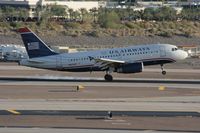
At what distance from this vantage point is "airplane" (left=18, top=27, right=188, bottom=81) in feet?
229

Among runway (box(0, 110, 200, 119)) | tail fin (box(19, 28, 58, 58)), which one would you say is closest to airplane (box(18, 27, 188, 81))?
tail fin (box(19, 28, 58, 58))

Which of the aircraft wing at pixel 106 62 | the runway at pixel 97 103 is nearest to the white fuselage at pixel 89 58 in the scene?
the aircraft wing at pixel 106 62

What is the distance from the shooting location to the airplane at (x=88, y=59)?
229 feet

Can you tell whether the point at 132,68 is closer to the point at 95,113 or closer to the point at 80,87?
the point at 80,87

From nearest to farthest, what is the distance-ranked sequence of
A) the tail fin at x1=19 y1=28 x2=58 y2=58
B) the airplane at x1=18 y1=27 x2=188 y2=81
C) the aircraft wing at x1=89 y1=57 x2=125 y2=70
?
the aircraft wing at x1=89 y1=57 x2=125 y2=70 → the airplane at x1=18 y1=27 x2=188 y2=81 → the tail fin at x1=19 y1=28 x2=58 y2=58

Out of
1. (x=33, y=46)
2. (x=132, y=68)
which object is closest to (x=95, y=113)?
(x=132, y=68)

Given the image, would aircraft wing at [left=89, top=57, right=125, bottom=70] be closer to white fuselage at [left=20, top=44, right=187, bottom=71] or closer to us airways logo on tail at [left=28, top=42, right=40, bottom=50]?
white fuselage at [left=20, top=44, right=187, bottom=71]

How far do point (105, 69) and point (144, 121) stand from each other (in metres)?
28.9

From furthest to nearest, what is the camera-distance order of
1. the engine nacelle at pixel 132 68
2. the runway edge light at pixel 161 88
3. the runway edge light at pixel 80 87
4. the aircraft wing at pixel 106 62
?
the aircraft wing at pixel 106 62
the engine nacelle at pixel 132 68
the runway edge light at pixel 161 88
the runway edge light at pixel 80 87

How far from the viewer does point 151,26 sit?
16750 cm

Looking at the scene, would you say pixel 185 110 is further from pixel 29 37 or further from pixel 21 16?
pixel 21 16

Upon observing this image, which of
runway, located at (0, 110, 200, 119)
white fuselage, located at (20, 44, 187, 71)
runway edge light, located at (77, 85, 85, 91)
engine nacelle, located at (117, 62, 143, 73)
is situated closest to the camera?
runway, located at (0, 110, 200, 119)

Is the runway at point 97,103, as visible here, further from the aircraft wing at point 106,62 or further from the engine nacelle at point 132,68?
the aircraft wing at point 106,62

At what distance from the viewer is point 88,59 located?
7056cm
